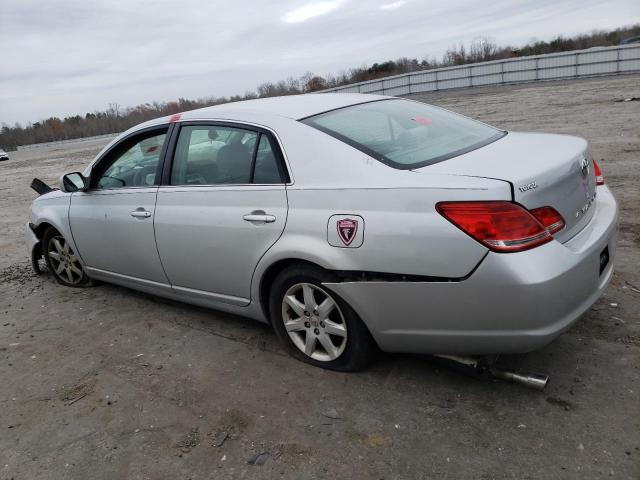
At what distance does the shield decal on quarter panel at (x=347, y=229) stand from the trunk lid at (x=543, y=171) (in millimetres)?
431

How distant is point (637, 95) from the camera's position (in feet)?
54.5

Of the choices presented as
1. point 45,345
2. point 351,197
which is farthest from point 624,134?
point 45,345

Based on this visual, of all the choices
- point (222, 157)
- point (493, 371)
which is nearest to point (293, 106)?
point (222, 157)

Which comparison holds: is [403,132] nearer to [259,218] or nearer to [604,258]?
[259,218]

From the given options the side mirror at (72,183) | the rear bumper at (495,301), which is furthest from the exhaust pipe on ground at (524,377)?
the side mirror at (72,183)

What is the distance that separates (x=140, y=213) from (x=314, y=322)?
167 centimetres

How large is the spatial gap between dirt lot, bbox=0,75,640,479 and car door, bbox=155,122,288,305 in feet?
1.73

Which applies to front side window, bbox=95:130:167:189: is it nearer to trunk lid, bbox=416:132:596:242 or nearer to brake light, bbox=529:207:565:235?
trunk lid, bbox=416:132:596:242

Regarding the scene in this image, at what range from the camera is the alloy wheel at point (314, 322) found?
3.11 metres

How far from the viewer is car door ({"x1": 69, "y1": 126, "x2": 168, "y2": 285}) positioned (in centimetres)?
405

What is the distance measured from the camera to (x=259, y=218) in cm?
326

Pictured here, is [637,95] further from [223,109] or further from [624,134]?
[223,109]

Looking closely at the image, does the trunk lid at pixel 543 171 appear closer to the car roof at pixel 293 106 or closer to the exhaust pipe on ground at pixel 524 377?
the exhaust pipe on ground at pixel 524 377

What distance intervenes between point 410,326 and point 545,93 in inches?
868
